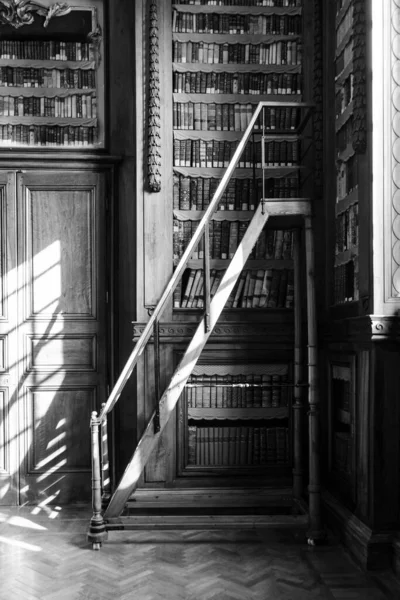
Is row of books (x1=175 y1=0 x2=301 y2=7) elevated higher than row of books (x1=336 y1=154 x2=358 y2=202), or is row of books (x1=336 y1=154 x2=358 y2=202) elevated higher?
row of books (x1=175 y1=0 x2=301 y2=7)

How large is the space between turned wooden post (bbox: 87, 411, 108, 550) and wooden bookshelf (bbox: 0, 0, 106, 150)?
79.0 inches

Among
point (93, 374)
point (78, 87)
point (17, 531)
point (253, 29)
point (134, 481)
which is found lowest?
point (17, 531)

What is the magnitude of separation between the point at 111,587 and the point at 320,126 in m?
2.74

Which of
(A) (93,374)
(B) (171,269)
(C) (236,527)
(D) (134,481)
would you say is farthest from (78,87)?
(C) (236,527)

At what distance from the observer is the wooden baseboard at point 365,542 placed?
2990 mm

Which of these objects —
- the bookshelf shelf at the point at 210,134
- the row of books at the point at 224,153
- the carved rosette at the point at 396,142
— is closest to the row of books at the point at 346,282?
the carved rosette at the point at 396,142

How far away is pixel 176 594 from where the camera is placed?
9.10 ft

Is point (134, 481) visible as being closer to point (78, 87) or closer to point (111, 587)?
point (111, 587)

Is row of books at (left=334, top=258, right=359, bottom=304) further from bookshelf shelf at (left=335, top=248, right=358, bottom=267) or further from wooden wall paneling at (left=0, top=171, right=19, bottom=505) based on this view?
wooden wall paneling at (left=0, top=171, right=19, bottom=505)

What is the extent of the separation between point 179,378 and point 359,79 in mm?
1733

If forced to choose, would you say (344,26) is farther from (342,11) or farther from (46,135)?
(46,135)

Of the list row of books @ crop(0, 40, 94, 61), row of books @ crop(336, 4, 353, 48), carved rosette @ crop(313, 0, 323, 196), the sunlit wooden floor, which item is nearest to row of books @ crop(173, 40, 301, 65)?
carved rosette @ crop(313, 0, 323, 196)

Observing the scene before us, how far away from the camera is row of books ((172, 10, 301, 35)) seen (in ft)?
13.8

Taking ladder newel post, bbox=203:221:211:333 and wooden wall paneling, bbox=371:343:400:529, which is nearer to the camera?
wooden wall paneling, bbox=371:343:400:529
